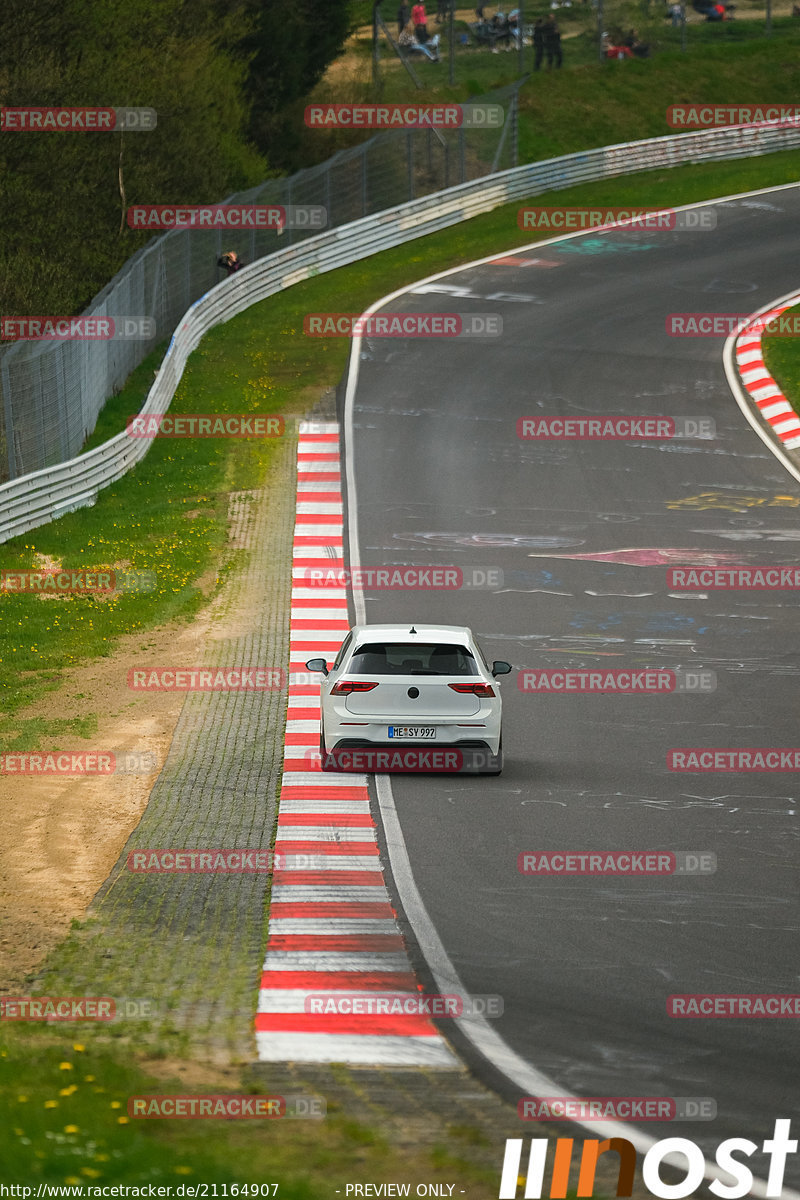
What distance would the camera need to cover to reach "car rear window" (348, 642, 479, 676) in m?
14.8

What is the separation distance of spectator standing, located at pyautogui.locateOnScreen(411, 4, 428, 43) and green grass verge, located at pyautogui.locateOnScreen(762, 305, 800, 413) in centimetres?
2789

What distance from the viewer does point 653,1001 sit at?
9.62 m

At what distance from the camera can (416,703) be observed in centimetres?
1459

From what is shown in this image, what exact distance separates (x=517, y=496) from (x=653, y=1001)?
18266mm

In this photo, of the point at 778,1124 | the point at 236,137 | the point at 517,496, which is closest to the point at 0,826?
the point at 778,1124

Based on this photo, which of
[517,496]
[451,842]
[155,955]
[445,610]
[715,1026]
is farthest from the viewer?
[517,496]

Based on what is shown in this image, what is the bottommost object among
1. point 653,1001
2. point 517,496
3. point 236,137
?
point 517,496

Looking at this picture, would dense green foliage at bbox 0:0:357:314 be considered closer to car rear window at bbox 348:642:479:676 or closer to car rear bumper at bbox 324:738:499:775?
car rear window at bbox 348:642:479:676

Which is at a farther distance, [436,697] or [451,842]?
[436,697]

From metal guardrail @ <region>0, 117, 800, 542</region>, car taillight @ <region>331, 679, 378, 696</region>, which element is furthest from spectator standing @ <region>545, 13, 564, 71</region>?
car taillight @ <region>331, 679, 378, 696</region>

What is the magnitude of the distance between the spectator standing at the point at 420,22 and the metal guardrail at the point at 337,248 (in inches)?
436

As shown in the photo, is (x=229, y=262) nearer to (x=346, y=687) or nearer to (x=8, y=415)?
(x=8, y=415)

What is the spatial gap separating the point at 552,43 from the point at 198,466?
33.7m

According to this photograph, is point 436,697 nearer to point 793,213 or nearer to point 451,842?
point 451,842
